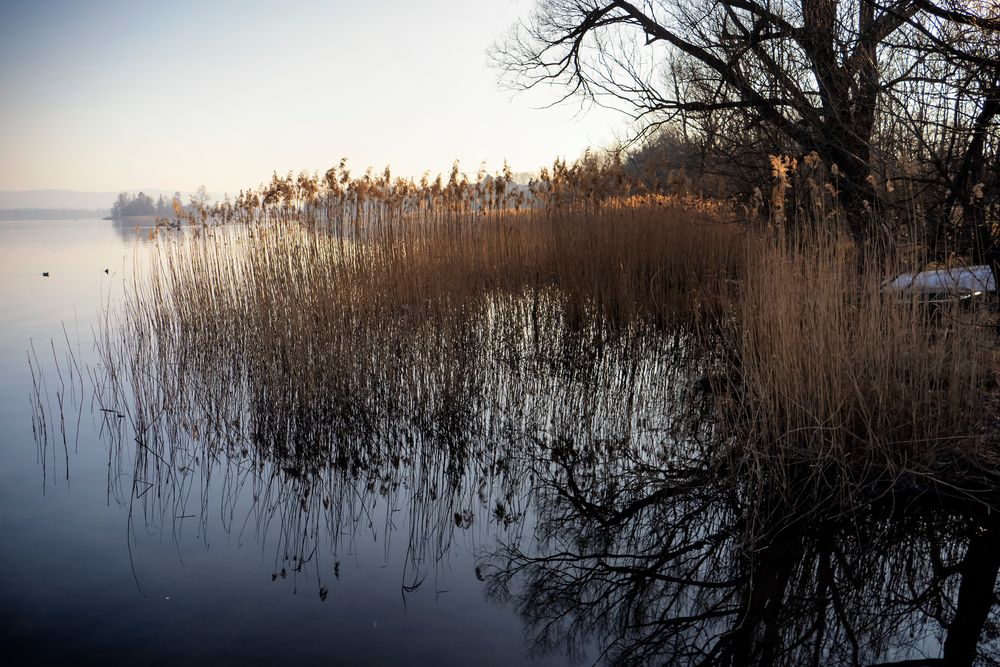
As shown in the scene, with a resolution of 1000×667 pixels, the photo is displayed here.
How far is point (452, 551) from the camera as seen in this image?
9.72 feet

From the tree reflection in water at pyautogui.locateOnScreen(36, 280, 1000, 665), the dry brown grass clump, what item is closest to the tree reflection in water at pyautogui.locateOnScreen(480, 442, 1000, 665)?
the tree reflection in water at pyautogui.locateOnScreen(36, 280, 1000, 665)

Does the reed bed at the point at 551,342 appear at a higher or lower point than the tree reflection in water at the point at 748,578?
higher

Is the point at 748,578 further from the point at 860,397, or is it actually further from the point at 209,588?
the point at 209,588

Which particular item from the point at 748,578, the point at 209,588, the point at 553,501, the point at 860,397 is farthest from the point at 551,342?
the point at 209,588

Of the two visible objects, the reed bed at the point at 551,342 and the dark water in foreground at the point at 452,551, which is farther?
the reed bed at the point at 551,342

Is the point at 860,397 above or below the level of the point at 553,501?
above

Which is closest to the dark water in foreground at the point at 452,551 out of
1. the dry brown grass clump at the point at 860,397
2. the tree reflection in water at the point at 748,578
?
the tree reflection in water at the point at 748,578

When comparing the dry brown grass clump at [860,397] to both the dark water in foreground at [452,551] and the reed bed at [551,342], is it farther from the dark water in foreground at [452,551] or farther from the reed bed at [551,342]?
the dark water in foreground at [452,551]

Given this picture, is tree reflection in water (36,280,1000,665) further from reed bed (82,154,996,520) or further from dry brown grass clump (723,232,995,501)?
dry brown grass clump (723,232,995,501)

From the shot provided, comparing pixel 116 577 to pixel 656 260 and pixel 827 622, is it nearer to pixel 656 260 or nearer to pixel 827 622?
pixel 827 622

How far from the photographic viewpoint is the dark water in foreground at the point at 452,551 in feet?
7.79

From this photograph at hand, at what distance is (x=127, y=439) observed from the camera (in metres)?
4.22

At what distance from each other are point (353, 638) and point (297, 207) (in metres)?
3.48

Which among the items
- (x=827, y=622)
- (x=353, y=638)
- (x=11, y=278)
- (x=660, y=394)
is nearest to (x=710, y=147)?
(x=660, y=394)
